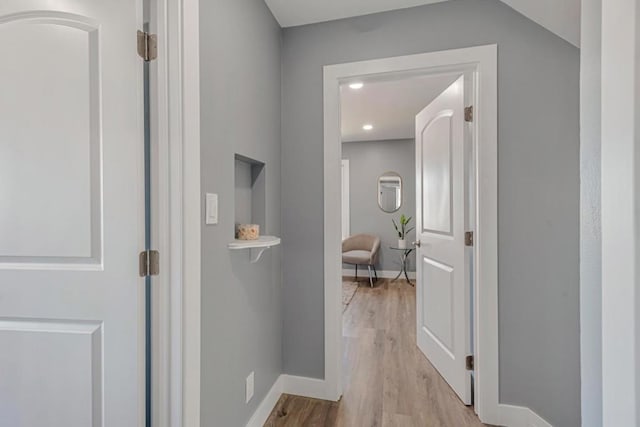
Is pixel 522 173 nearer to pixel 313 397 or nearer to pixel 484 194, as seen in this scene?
pixel 484 194

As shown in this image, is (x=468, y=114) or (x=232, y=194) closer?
(x=232, y=194)

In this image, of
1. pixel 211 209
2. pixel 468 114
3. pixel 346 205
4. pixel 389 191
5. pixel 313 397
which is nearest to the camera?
pixel 211 209

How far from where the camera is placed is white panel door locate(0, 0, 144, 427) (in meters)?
1.03

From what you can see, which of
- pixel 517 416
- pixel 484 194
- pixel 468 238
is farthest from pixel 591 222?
pixel 517 416

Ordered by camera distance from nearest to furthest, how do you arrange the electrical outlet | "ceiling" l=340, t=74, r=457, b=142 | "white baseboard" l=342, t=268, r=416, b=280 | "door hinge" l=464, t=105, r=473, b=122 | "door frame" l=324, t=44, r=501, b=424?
the electrical outlet
"door frame" l=324, t=44, r=501, b=424
"door hinge" l=464, t=105, r=473, b=122
"ceiling" l=340, t=74, r=457, b=142
"white baseboard" l=342, t=268, r=416, b=280

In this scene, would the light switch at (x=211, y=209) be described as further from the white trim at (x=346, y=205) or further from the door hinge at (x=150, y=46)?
the white trim at (x=346, y=205)

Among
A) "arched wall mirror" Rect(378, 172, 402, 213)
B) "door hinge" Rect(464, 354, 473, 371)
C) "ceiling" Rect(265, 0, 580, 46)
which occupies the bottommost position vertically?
"door hinge" Rect(464, 354, 473, 371)

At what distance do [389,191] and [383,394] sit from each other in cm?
401

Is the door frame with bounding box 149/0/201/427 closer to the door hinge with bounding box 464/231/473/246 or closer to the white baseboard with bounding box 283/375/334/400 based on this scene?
the white baseboard with bounding box 283/375/334/400

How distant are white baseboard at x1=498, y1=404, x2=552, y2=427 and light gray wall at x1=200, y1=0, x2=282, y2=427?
1368 mm

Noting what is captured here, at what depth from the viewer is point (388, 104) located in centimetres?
363

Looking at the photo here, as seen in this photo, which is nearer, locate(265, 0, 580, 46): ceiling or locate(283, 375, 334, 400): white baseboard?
locate(265, 0, 580, 46): ceiling

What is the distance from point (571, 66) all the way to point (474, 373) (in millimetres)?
1810

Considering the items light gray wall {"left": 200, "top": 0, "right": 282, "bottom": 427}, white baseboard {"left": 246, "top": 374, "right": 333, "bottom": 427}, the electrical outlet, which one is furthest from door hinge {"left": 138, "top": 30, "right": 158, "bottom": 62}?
white baseboard {"left": 246, "top": 374, "right": 333, "bottom": 427}
